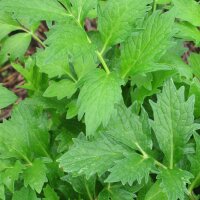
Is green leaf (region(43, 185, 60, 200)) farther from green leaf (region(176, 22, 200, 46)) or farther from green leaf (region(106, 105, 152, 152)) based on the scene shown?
green leaf (region(176, 22, 200, 46))

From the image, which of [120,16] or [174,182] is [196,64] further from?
[174,182]

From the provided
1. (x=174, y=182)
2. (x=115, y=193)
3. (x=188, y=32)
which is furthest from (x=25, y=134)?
(x=188, y=32)

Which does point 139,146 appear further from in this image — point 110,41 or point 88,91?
point 110,41

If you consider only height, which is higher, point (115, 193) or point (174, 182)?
point (174, 182)

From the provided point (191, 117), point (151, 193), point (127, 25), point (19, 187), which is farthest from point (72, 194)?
point (127, 25)

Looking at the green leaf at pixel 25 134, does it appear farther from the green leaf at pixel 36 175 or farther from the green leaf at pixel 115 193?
the green leaf at pixel 115 193

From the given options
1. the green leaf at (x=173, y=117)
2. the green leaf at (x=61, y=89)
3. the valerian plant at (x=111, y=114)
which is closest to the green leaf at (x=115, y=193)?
the valerian plant at (x=111, y=114)
